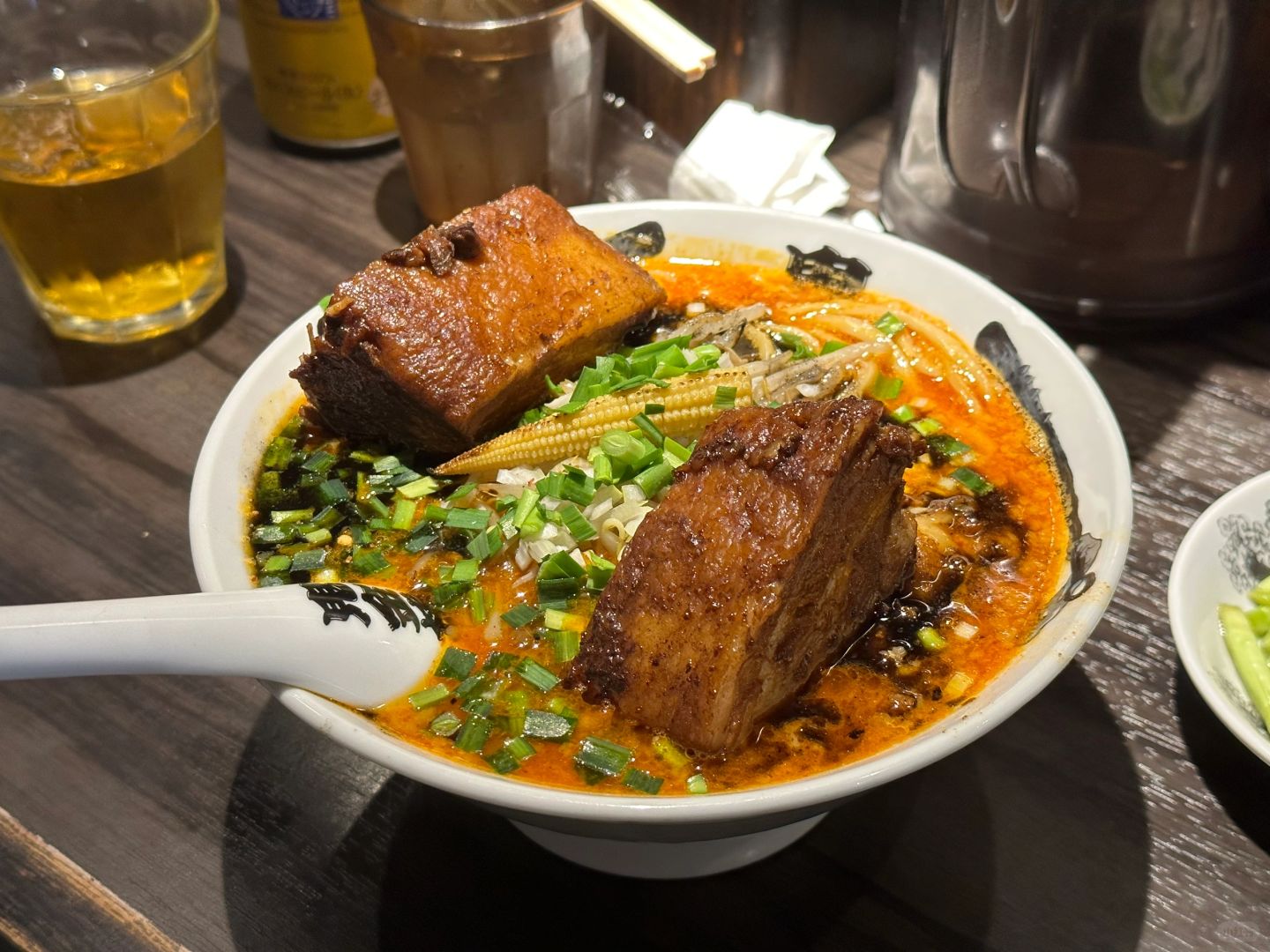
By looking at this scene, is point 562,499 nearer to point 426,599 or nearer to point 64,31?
point 426,599

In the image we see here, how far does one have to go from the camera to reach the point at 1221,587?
162cm

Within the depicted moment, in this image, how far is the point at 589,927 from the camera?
1.35m

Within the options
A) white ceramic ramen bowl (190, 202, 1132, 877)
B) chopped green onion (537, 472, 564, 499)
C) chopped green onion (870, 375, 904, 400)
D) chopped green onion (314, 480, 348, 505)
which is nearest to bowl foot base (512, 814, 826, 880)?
white ceramic ramen bowl (190, 202, 1132, 877)

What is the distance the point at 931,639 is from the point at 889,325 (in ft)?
2.07

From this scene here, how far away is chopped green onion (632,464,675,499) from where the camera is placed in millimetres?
1411

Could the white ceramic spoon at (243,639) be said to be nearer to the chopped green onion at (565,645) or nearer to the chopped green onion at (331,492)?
the chopped green onion at (565,645)

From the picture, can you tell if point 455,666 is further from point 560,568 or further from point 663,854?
point 663,854

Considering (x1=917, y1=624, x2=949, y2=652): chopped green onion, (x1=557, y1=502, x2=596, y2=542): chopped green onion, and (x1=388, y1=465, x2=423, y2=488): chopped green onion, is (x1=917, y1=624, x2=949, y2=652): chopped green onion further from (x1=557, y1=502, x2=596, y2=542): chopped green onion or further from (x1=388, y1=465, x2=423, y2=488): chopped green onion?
(x1=388, y1=465, x2=423, y2=488): chopped green onion

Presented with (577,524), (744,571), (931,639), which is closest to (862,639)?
(931,639)

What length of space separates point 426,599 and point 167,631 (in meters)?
0.37

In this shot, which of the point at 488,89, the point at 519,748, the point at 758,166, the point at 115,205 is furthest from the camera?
the point at 758,166

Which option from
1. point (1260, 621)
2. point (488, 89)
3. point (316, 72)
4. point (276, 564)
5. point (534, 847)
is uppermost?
point (488, 89)

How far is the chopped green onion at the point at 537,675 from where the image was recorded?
1.28m

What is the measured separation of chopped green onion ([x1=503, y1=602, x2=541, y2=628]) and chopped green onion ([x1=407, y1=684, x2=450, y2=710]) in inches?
4.9
